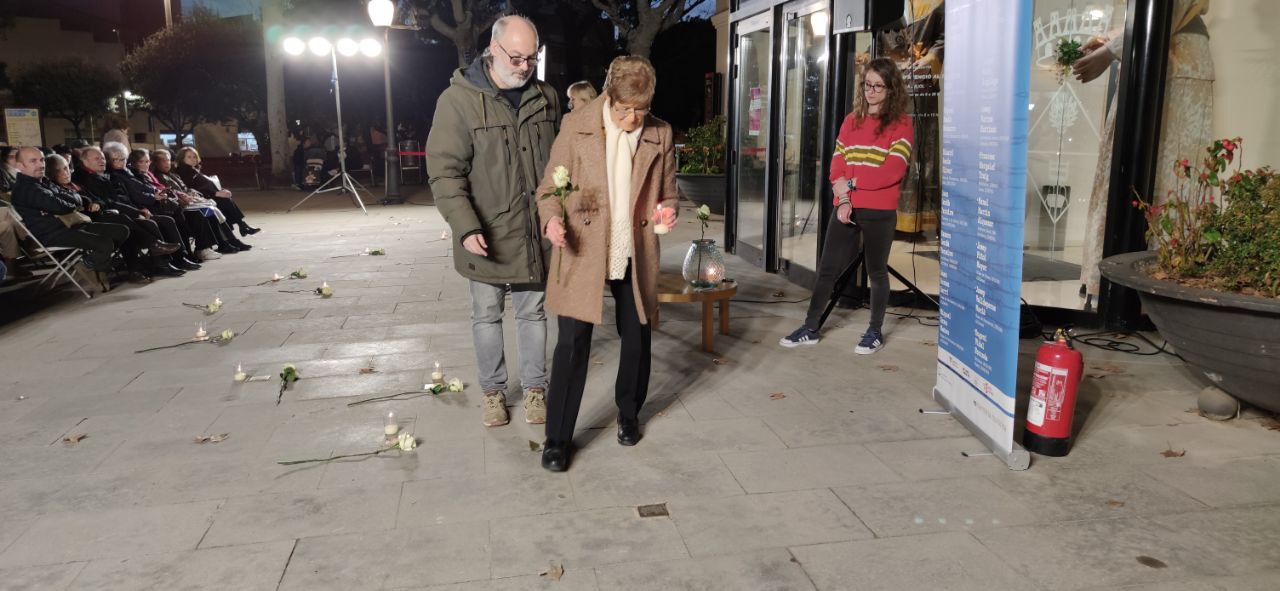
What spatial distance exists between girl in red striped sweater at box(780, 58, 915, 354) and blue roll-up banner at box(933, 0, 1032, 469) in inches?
44.6

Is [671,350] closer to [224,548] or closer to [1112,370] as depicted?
[1112,370]

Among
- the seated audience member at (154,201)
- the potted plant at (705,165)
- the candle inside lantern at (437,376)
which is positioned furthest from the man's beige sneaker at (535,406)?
the potted plant at (705,165)

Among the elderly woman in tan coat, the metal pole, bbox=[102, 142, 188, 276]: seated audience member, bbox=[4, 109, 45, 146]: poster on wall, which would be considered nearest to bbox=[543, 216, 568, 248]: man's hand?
the elderly woman in tan coat

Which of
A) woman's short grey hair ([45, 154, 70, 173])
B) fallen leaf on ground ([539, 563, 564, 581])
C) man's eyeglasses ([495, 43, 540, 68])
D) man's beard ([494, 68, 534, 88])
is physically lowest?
fallen leaf on ground ([539, 563, 564, 581])

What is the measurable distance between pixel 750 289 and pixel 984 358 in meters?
4.01

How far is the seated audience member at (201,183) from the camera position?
11.0 meters

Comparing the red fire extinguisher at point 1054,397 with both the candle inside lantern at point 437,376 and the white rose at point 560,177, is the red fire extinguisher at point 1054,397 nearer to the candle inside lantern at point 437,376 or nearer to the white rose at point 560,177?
the white rose at point 560,177

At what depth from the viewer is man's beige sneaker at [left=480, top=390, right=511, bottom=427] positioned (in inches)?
169

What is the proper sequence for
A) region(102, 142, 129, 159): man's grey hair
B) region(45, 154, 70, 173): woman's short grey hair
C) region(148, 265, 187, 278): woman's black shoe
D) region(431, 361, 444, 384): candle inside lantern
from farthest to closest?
region(102, 142, 129, 159): man's grey hair → region(148, 265, 187, 278): woman's black shoe → region(45, 154, 70, 173): woman's short grey hair → region(431, 361, 444, 384): candle inside lantern

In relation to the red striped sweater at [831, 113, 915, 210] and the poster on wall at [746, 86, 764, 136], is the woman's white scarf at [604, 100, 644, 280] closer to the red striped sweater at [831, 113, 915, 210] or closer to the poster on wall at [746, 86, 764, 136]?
the red striped sweater at [831, 113, 915, 210]

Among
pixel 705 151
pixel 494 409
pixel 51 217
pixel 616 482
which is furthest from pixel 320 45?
pixel 616 482

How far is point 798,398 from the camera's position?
4.73m

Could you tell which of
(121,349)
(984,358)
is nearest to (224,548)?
(984,358)

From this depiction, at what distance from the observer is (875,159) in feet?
17.3
